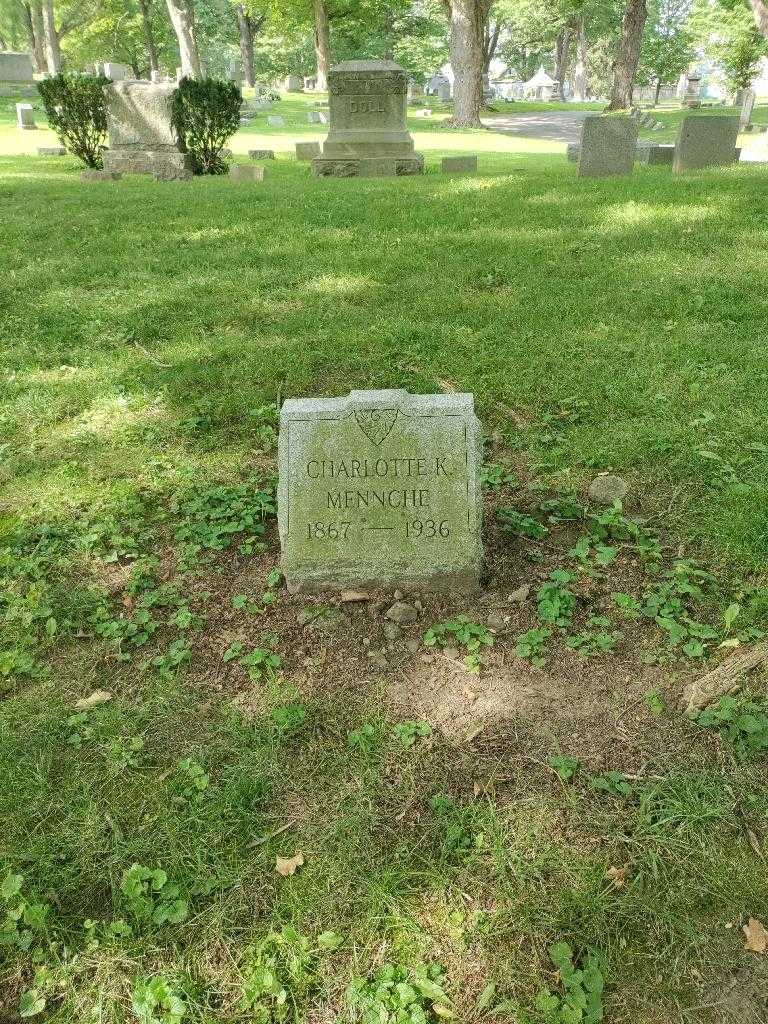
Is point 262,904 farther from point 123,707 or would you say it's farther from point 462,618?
point 462,618

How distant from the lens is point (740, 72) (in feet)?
106

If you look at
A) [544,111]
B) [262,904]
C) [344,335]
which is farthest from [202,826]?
[544,111]

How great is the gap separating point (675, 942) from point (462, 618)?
4.70 feet

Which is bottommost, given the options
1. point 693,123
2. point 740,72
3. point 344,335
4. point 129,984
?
point 129,984

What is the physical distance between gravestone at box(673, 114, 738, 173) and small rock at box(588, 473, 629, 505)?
10.5m

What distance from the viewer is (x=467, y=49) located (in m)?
23.2

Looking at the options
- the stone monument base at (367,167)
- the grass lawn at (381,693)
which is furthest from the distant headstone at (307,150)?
the grass lawn at (381,693)

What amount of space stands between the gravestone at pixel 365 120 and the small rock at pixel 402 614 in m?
12.9

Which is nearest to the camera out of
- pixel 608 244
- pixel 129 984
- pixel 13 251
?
pixel 129 984

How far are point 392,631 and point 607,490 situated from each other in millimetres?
1492

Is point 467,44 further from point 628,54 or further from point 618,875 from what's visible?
point 618,875

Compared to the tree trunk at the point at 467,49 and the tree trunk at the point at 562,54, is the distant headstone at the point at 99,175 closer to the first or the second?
the tree trunk at the point at 467,49

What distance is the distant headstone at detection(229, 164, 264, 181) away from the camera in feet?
44.0

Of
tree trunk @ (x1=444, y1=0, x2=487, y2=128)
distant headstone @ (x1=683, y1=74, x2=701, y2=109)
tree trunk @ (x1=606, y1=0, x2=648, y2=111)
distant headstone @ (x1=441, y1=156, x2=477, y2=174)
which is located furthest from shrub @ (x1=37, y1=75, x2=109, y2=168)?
distant headstone @ (x1=683, y1=74, x2=701, y2=109)
